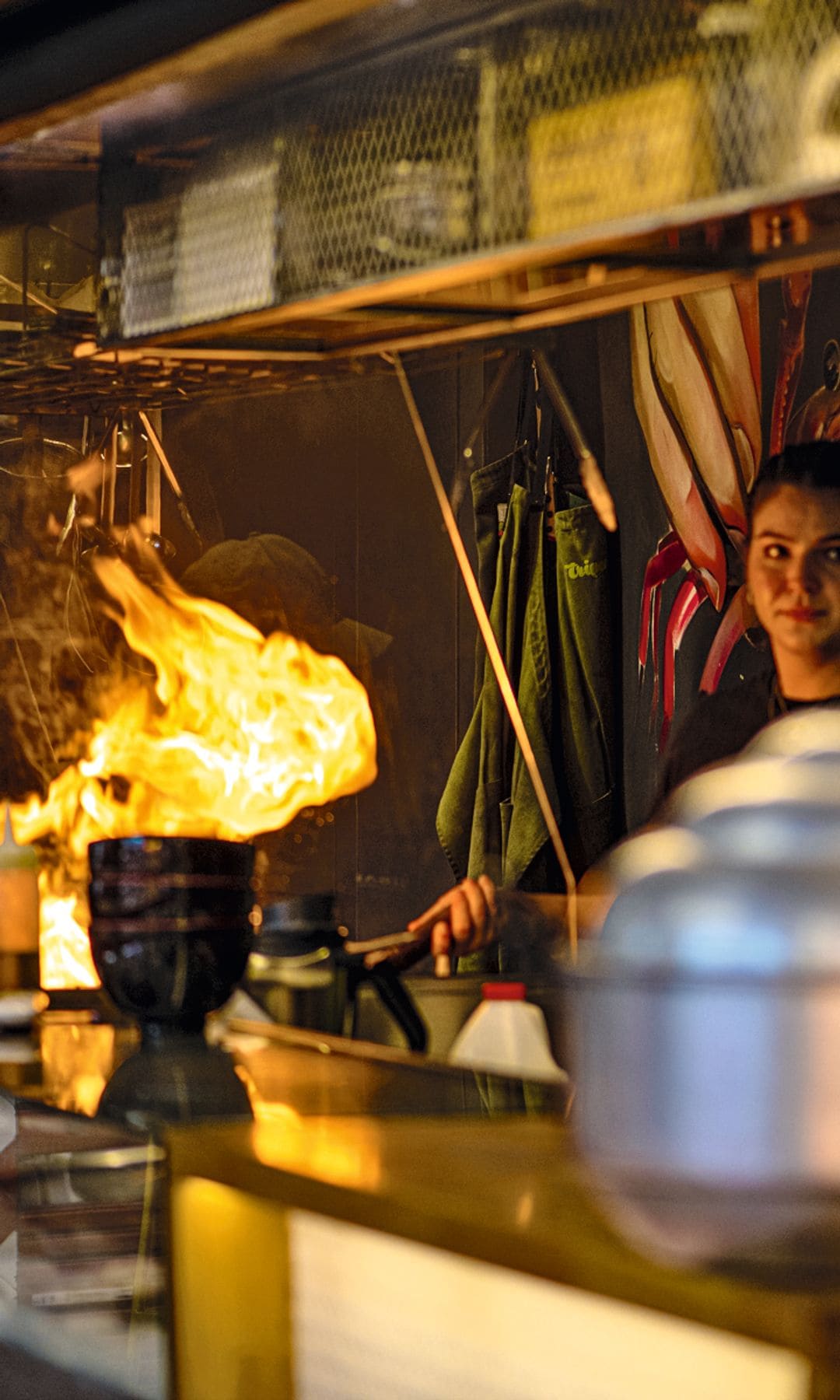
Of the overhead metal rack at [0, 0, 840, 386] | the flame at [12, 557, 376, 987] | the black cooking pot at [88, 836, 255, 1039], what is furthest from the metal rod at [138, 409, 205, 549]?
the black cooking pot at [88, 836, 255, 1039]

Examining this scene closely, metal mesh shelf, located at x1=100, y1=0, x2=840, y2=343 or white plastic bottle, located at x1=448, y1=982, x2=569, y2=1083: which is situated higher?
metal mesh shelf, located at x1=100, y1=0, x2=840, y2=343

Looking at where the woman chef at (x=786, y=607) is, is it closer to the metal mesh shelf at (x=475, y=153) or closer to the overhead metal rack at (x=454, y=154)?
the overhead metal rack at (x=454, y=154)

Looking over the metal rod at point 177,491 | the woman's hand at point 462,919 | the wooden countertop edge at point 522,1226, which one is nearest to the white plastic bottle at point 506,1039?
the wooden countertop edge at point 522,1226

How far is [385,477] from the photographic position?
8.98ft

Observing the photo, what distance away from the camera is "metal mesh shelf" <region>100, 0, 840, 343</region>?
1157mm

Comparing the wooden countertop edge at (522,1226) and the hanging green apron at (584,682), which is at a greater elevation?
the hanging green apron at (584,682)

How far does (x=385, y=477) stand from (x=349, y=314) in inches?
23.0

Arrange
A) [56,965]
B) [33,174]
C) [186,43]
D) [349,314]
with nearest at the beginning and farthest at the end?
[186,43], [349,314], [33,174], [56,965]

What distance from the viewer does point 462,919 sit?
269 centimetres

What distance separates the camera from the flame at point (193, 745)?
2775 mm

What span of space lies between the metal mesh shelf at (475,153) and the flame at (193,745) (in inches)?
42.3

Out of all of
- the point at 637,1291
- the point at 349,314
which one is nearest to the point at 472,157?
the point at 349,314

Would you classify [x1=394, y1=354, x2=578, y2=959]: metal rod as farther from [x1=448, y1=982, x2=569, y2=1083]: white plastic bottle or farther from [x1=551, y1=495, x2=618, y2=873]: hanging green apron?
[x1=448, y1=982, x2=569, y2=1083]: white plastic bottle

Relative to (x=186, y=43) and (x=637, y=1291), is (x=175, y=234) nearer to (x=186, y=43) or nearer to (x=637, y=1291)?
(x=186, y=43)
